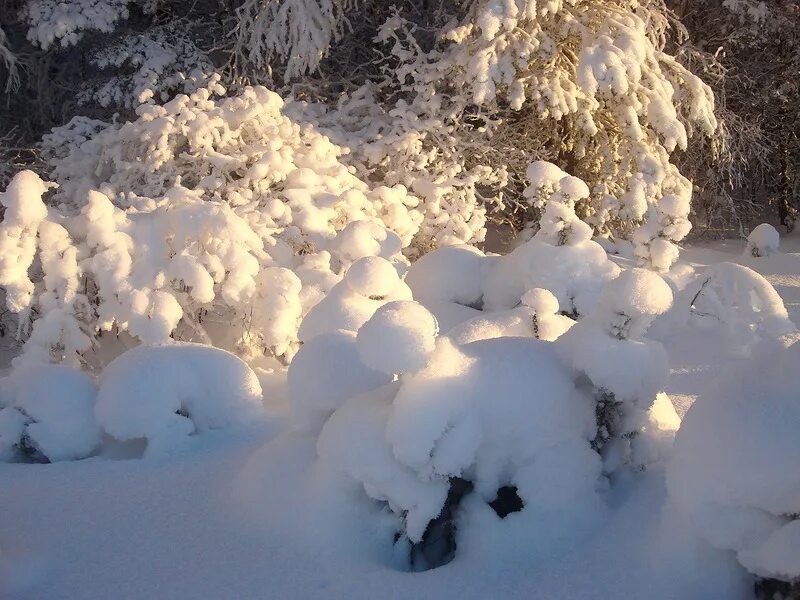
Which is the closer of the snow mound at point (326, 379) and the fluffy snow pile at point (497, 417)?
the fluffy snow pile at point (497, 417)

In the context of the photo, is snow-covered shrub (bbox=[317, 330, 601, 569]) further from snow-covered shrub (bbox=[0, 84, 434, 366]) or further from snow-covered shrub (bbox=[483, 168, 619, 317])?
snow-covered shrub (bbox=[483, 168, 619, 317])

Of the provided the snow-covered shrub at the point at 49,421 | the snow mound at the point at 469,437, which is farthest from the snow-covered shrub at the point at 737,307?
the snow-covered shrub at the point at 49,421

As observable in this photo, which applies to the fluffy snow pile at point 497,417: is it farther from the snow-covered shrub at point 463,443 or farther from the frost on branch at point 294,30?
the frost on branch at point 294,30

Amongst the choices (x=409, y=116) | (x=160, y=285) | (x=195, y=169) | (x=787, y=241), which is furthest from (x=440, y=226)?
(x=787, y=241)

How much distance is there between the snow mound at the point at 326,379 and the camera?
341 cm

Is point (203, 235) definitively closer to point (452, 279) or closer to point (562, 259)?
point (452, 279)

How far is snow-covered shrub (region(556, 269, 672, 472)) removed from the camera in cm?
297

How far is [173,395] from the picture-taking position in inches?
157

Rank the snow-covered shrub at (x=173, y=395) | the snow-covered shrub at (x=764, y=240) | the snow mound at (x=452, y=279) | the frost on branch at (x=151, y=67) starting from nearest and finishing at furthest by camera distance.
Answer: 1. the snow-covered shrub at (x=173, y=395)
2. the snow mound at (x=452, y=279)
3. the snow-covered shrub at (x=764, y=240)
4. the frost on branch at (x=151, y=67)

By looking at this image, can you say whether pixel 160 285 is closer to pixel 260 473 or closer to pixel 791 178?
pixel 260 473

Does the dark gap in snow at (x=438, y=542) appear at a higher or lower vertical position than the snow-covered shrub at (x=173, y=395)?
higher

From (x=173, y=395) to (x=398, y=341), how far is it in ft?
5.76

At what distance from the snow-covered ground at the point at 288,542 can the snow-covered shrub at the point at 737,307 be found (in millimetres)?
2809

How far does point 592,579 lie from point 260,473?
150cm
